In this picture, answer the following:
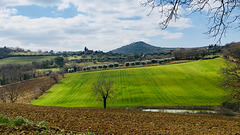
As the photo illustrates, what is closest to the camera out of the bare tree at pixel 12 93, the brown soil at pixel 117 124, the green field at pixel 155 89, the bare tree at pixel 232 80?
the brown soil at pixel 117 124

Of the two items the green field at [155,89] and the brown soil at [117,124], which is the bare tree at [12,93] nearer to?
the green field at [155,89]

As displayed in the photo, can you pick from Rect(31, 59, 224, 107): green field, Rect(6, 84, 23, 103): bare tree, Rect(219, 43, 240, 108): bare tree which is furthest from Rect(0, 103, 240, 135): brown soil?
Rect(6, 84, 23, 103): bare tree

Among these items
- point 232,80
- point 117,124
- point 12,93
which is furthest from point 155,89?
point 117,124

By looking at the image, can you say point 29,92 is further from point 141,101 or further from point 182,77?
point 182,77

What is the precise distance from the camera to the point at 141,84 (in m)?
71.6

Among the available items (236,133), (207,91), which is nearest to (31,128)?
(236,133)

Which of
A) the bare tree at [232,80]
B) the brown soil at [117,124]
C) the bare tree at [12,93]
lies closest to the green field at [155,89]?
the bare tree at [12,93]

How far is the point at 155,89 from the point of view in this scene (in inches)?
2534

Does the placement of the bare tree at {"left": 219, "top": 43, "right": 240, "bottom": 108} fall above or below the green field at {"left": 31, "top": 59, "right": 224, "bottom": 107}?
above

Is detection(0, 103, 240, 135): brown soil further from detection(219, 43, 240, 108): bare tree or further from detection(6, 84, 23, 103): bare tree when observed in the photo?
detection(6, 84, 23, 103): bare tree

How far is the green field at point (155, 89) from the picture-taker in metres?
53.0

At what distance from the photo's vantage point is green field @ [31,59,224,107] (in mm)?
53000

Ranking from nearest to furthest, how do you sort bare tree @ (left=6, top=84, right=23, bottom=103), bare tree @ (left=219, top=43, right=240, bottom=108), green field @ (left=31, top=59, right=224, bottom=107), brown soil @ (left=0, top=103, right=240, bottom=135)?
1. brown soil @ (left=0, top=103, right=240, bottom=135)
2. bare tree @ (left=219, top=43, right=240, bottom=108)
3. green field @ (left=31, top=59, right=224, bottom=107)
4. bare tree @ (left=6, top=84, right=23, bottom=103)

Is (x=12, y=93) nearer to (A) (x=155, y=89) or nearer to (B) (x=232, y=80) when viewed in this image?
(A) (x=155, y=89)
